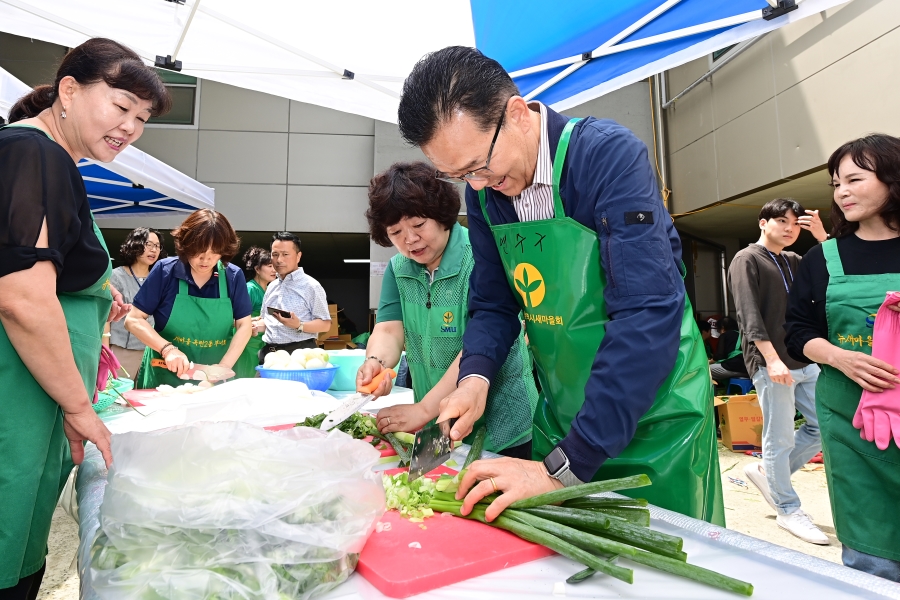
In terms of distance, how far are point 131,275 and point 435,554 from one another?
198 inches

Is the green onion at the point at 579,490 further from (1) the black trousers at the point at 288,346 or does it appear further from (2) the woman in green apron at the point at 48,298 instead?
(1) the black trousers at the point at 288,346

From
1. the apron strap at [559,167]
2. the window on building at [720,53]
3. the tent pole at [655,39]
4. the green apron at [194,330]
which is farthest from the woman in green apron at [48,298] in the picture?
the window on building at [720,53]

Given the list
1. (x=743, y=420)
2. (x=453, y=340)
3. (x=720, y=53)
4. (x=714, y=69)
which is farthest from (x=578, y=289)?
(x=720, y=53)

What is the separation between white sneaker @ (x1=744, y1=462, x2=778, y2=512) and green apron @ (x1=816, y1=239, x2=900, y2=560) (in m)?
1.75

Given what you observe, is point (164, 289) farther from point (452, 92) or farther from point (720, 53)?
point (720, 53)

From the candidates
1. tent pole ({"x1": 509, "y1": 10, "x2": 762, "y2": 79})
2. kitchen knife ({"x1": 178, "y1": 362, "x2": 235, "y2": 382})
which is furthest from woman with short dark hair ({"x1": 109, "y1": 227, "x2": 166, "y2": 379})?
tent pole ({"x1": 509, "y1": 10, "x2": 762, "y2": 79})

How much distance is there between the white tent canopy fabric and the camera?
118 inches

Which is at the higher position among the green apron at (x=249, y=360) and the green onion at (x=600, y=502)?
the green apron at (x=249, y=360)

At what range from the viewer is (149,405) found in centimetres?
237

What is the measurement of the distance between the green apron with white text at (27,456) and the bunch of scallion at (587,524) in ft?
2.74

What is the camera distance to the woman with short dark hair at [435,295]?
6.46 ft

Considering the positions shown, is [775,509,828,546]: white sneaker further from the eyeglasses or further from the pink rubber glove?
the eyeglasses

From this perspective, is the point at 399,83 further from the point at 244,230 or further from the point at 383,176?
the point at 244,230

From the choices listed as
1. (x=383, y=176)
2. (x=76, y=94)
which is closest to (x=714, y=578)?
(x=383, y=176)
